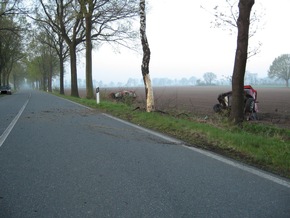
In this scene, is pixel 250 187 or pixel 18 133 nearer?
pixel 250 187

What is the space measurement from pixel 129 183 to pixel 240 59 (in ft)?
22.6

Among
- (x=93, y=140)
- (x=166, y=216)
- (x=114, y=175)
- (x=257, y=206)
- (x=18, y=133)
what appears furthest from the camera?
(x=18, y=133)

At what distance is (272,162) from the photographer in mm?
6191

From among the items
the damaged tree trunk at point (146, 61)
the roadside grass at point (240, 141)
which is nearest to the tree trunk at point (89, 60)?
the damaged tree trunk at point (146, 61)

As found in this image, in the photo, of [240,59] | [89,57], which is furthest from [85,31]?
[240,59]

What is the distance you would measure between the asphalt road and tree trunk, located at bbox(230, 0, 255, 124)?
370 centimetres

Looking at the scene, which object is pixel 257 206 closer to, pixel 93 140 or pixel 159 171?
pixel 159 171

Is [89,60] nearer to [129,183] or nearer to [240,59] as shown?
[240,59]

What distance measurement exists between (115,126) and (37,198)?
22.8ft

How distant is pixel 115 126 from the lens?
11.1 meters

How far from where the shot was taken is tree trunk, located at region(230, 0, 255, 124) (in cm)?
1002

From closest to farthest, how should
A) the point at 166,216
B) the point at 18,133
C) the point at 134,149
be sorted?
the point at 166,216
the point at 134,149
the point at 18,133

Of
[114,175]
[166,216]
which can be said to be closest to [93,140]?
[114,175]

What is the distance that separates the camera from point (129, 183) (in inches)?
189
